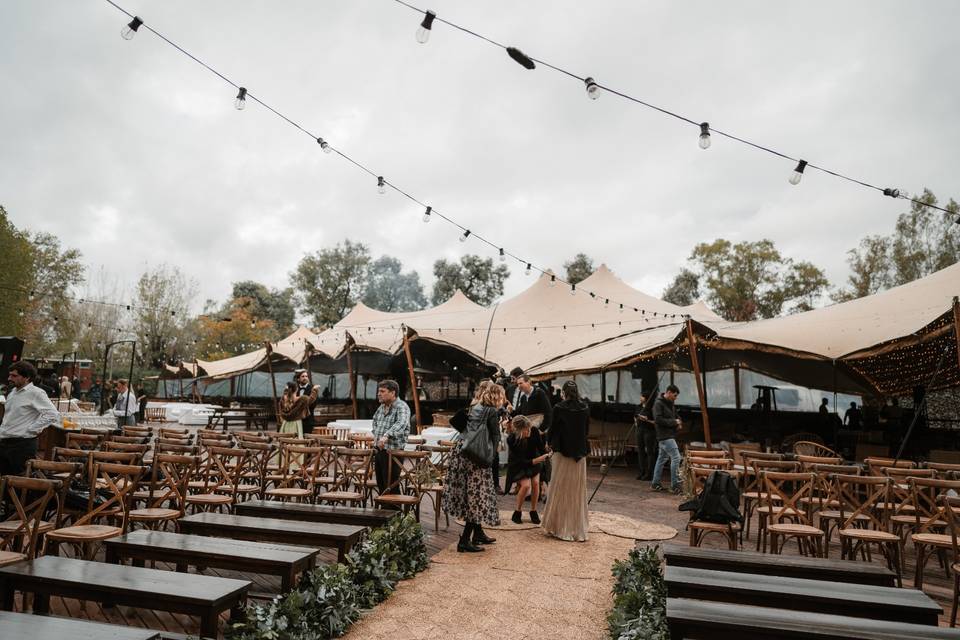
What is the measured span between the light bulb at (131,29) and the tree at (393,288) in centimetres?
3384

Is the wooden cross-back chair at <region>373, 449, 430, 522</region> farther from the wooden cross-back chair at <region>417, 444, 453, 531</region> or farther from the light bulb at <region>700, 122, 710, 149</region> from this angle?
the light bulb at <region>700, 122, 710, 149</region>

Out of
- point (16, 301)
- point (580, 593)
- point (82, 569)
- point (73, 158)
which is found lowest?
point (580, 593)

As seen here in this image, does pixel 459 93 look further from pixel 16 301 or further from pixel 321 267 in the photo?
pixel 321 267

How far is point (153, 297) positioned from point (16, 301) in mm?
5511

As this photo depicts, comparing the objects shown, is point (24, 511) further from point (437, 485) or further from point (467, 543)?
point (437, 485)

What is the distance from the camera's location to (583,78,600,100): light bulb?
5184 mm

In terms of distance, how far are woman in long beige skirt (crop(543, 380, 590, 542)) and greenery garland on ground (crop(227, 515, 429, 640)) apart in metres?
1.53

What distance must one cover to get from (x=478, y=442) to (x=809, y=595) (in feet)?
9.05

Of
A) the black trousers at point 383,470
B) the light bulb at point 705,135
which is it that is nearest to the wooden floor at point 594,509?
the black trousers at point 383,470

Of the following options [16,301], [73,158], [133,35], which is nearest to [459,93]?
[133,35]

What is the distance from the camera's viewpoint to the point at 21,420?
16.0 feet

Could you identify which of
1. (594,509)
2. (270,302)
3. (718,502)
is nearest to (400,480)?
(594,509)

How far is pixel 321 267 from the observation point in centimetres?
3609

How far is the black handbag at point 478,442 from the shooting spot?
5.13 metres
